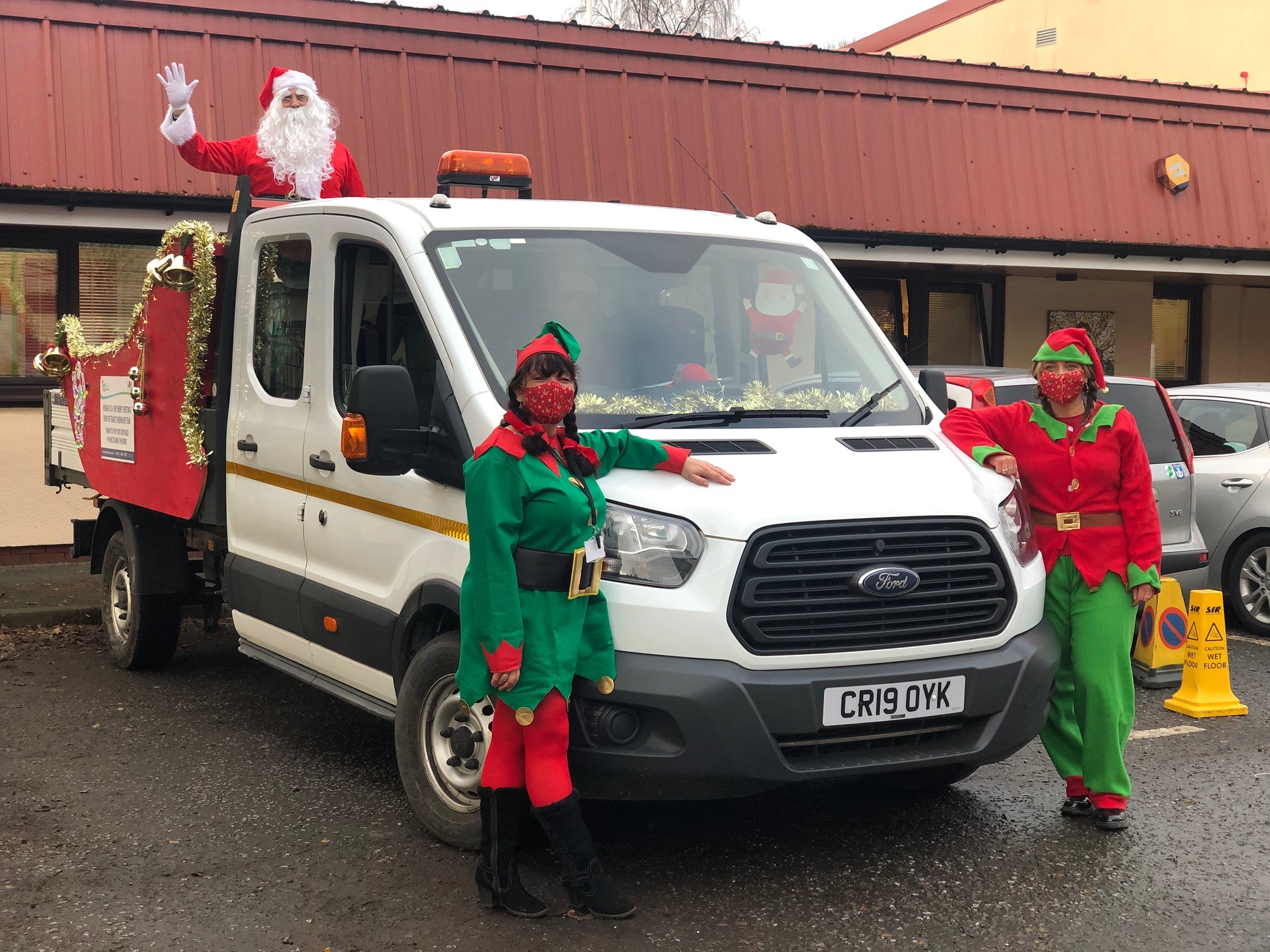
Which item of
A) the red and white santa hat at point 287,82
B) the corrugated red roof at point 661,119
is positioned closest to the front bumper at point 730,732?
the red and white santa hat at point 287,82

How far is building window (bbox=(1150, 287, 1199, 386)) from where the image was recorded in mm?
17391

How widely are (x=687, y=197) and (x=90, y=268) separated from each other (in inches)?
203

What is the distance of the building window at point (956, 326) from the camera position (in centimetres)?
1584

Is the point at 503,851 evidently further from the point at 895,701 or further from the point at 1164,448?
the point at 1164,448

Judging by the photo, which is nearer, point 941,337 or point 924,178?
point 924,178

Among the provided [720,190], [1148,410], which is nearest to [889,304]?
[1148,410]

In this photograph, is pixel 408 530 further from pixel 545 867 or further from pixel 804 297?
pixel 804 297

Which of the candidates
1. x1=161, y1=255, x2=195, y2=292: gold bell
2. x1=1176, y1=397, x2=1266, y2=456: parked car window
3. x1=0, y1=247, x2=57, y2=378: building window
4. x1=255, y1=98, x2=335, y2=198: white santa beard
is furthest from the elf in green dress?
x1=0, y1=247, x2=57, y2=378: building window

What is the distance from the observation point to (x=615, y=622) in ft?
13.9

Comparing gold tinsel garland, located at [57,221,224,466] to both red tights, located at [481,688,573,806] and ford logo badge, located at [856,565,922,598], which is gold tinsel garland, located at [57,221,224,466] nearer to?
red tights, located at [481,688,573,806]

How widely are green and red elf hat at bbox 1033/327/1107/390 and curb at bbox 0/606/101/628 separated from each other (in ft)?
22.0

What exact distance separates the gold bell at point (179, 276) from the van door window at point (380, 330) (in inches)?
56.1

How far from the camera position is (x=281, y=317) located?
Result: 6.04m

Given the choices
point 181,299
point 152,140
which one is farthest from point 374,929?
point 152,140
